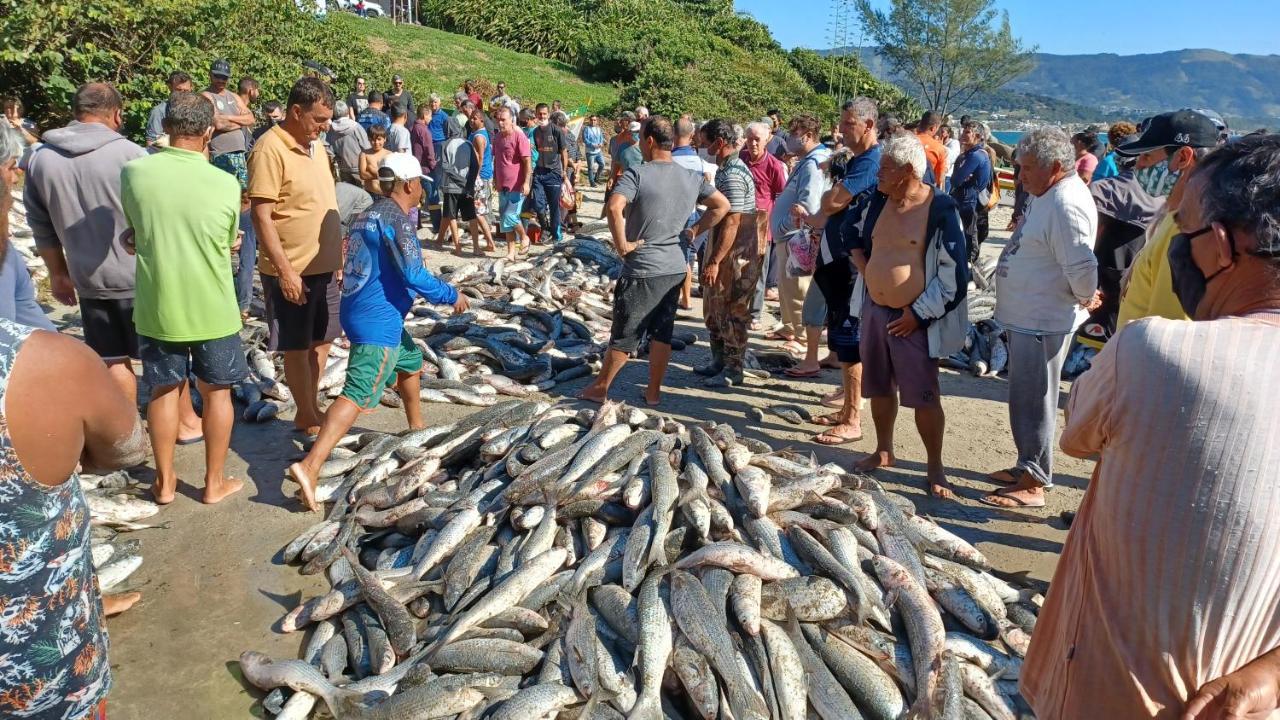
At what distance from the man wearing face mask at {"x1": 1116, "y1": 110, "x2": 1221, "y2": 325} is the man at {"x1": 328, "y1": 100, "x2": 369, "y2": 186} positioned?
31.0 ft

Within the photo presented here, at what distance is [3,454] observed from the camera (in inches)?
64.8

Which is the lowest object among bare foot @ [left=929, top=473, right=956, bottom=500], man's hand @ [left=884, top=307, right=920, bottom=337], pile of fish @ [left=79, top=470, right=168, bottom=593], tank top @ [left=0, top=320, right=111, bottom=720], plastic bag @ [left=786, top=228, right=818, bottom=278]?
pile of fish @ [left=79, top=470, right=168, bottom=593]

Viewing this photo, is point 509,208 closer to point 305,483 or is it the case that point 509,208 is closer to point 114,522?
point 305,483

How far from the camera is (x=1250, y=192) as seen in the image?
1721mm

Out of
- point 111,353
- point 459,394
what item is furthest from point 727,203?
point 111,353

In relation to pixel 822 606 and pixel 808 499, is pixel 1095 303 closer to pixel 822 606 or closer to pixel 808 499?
pixel 808 499

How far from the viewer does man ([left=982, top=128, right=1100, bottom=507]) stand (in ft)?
15.8

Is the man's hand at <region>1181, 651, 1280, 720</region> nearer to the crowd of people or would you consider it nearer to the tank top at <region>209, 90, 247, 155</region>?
the crowd of people

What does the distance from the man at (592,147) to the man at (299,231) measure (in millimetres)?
14018

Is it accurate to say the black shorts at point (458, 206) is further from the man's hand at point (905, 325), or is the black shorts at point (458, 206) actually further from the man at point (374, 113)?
the man's hand at point (905, 325)

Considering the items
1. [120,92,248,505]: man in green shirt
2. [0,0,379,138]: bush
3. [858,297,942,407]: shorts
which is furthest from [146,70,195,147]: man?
[858,297,942,407]: shorts

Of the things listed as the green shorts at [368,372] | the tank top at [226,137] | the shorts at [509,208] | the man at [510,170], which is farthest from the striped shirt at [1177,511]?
the shorts at [509,208]

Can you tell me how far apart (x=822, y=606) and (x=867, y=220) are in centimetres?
293

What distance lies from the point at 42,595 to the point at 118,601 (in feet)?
9.01
